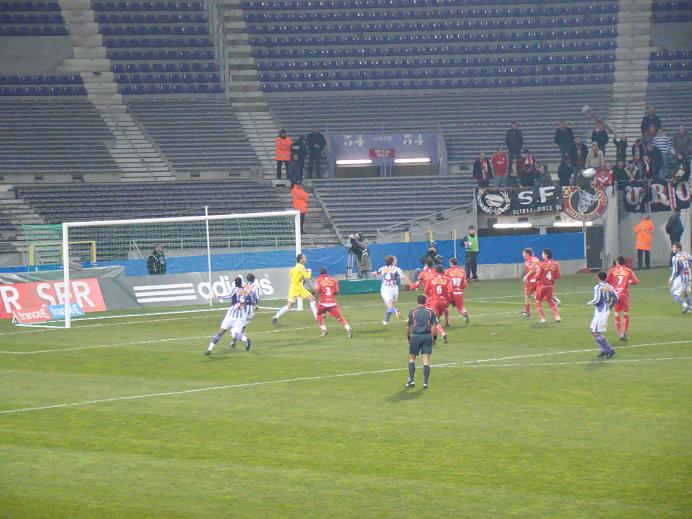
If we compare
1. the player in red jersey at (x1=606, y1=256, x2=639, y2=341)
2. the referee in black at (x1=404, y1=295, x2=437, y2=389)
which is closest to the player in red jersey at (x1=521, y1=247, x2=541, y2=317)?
the player in red jersey at (x1=606, y1=256, x2=639, y2=341)

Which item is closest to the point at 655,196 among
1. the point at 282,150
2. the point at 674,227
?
the point at 674,227

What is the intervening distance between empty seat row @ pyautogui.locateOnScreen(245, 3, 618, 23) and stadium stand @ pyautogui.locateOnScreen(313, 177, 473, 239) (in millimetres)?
10083

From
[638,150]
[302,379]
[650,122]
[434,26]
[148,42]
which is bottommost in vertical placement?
[302,379]

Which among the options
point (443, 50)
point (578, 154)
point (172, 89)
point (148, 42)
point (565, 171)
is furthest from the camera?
point (443, 50)

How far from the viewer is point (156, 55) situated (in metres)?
55.5

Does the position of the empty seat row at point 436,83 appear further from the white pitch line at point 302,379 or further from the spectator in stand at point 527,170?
the white pitch line at point 302,379

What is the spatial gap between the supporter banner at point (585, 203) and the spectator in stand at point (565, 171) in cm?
92

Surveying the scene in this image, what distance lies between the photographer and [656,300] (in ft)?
115

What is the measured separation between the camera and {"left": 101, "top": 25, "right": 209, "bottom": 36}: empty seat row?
55875mm

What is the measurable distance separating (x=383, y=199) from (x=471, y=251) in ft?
19.8

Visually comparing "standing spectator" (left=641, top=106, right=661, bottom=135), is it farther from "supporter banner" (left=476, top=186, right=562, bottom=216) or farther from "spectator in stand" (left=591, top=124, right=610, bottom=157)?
"supporter banner" (left=476, top=186, right=562, bottom=216)

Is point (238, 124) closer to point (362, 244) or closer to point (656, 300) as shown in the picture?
point (362, 244)

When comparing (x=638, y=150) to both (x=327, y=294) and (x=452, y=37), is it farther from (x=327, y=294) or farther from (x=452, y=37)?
(x=327, y=294)

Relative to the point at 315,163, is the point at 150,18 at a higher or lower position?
higher
